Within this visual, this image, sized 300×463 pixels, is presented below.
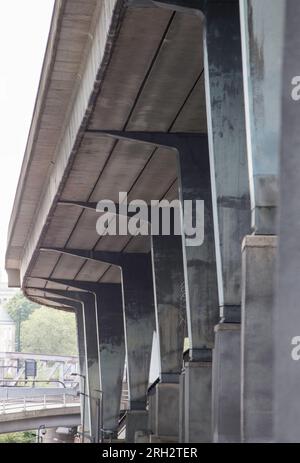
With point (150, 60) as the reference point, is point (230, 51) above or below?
below

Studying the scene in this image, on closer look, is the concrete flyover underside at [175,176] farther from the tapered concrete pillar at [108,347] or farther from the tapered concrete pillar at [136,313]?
the tapered concrete pillar at [108,347]

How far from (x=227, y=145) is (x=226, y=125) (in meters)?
0.44

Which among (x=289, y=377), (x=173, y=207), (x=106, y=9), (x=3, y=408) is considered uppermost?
(x=3, y=408)

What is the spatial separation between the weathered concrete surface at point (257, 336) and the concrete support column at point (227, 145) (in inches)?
199

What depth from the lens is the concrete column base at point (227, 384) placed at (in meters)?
23.1

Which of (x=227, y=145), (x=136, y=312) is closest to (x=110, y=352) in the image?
(x=136, y=312)

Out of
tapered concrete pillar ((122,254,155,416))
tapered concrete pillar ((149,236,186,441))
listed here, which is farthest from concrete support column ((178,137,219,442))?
tapered concrete pillar ((122,254,155,416))

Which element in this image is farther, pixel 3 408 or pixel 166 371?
pixel 3 408

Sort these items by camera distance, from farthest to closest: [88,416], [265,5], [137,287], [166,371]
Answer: [88,416]
[137,287]
[166,371]
[265,5]

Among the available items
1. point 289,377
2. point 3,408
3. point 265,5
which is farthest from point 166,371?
point 3,408

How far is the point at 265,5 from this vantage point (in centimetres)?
2005

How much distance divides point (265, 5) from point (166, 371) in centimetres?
2926

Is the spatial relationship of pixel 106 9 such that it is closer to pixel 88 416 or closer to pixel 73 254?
pixel 73 254

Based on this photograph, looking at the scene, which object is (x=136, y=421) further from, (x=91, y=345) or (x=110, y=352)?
(x=91, y=345)
